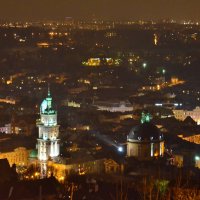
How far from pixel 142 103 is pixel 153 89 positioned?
12.9m

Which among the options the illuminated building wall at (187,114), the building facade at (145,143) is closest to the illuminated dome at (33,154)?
the building facade at (145,143)

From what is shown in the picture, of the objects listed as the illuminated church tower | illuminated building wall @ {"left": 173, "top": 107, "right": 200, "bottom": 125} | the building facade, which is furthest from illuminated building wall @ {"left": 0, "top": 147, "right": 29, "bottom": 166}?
illuminated building wall @ {"left": 173, "top": 107, "right": 200, "bottom": 125}

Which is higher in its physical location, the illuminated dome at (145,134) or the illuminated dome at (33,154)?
the illuminated dome at (145,134)

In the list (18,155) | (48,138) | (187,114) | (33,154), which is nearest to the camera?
(48,138)

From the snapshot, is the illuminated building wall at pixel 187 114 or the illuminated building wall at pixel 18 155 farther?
the illuminated building wall at pixel 187 114

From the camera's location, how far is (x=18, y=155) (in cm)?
2658

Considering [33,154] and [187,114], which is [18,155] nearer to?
[33,154]

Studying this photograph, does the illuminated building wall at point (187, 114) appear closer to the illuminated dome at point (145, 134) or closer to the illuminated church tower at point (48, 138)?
the illuminated dome at point (145, 134)

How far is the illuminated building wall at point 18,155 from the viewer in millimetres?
26127

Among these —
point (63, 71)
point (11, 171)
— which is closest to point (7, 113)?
point (11, 171)

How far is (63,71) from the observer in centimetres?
6988

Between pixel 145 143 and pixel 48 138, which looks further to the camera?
pixel 145 143

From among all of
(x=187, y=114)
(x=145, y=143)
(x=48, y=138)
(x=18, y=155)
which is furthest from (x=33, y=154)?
(x=187, y=114)

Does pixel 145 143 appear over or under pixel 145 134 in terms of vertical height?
under
